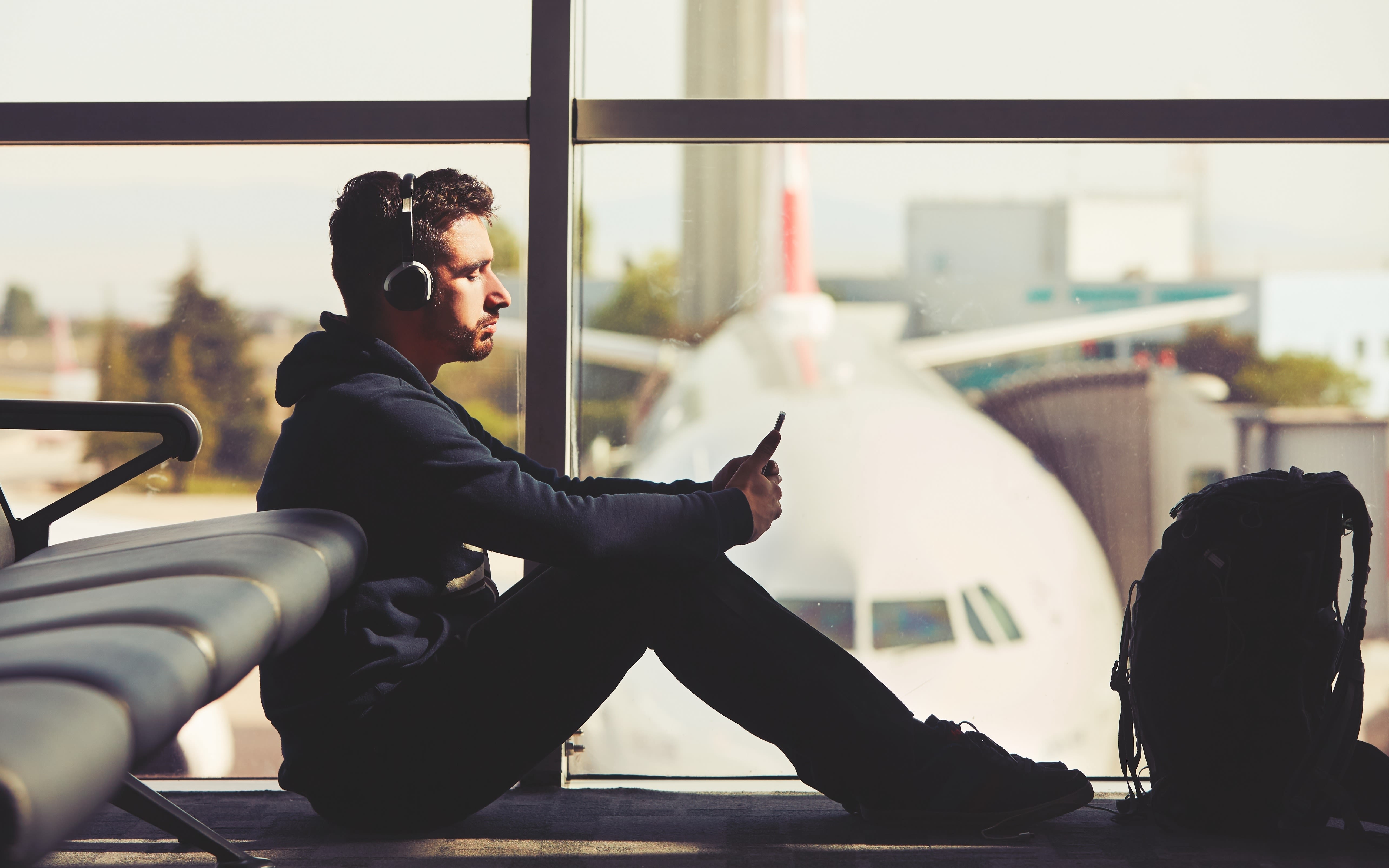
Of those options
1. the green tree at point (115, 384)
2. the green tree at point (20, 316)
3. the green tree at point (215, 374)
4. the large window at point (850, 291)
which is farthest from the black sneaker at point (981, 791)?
the green tree at point (20, 316)

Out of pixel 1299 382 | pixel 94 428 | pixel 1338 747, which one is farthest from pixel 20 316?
pixel 1299 382

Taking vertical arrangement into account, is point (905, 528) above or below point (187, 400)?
below

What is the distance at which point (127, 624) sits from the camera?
69cm

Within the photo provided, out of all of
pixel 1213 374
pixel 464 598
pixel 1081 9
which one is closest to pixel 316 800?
pixel 464 598

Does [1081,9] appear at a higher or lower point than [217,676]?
higher

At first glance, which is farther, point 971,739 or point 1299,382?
point 1299,382

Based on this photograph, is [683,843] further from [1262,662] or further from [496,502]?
[1262,662]

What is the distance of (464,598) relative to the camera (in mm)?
1324

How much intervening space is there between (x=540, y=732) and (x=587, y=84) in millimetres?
1231

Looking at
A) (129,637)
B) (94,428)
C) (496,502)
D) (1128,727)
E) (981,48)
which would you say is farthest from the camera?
(981,48)

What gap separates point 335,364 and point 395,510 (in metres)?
0.21

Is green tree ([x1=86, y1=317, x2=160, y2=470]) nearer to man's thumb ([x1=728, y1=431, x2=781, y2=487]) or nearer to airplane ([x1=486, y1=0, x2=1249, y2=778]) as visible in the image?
airplane ([x1=486, y1=0, x2=1249, y2=778])

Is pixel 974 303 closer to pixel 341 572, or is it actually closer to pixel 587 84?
pixel 587 84

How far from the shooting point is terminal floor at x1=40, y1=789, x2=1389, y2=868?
1.27 m
